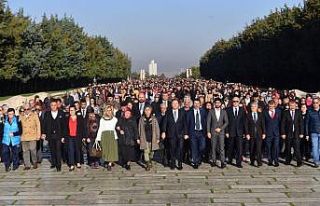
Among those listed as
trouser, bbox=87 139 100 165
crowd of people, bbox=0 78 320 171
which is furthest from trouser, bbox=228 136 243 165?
trouser, bbox=87 139 100 165

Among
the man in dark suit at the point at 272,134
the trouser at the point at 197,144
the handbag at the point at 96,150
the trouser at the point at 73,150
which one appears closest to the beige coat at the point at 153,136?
the trouser at the point at 197,144

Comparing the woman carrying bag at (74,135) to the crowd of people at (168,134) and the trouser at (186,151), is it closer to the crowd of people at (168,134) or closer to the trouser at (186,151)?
the crowd of people at (168,134)

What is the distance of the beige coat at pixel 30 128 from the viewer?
14.6m

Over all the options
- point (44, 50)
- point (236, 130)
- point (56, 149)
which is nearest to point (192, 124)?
Result: point (236, 130)

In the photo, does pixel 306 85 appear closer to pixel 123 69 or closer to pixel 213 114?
pixel 213 114

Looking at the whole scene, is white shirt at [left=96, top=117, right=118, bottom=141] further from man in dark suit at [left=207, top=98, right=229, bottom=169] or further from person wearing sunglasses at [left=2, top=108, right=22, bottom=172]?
man in dark suit at [left=207, top=98, right=229, bottom=169]

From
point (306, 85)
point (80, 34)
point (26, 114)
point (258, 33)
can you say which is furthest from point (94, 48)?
point (26, 114)

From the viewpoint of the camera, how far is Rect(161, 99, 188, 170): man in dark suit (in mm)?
14383

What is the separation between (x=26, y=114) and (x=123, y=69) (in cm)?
12410

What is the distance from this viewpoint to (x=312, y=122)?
14.2 metres

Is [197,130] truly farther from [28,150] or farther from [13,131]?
[13,131]

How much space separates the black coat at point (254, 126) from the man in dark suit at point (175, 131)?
159 centimetres

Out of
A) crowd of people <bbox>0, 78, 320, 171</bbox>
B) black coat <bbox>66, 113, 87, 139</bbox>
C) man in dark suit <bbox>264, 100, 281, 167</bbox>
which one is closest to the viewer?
crowd of people <bbox>0, 78, 320, 171</bbox>

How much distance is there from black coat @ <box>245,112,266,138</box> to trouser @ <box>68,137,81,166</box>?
4321mm
